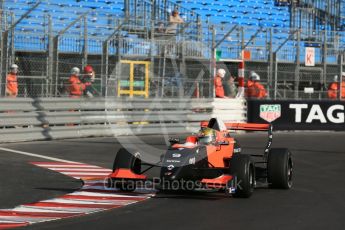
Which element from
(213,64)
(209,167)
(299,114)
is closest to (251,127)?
(209,167)

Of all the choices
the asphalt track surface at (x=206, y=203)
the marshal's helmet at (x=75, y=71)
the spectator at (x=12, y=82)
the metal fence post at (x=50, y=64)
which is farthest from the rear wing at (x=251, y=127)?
the marshal's helmet at (x=75, y=71)

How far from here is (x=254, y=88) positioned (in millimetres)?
23109

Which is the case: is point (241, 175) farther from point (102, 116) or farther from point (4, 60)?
point (102, 116)

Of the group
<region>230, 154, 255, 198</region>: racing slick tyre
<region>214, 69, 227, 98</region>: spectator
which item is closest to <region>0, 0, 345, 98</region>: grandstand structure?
<region>214, 69, 227, 98</region>: spectator

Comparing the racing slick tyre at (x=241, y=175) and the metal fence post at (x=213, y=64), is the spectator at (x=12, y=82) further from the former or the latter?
the racing slick tyre at (x=241, y=175)

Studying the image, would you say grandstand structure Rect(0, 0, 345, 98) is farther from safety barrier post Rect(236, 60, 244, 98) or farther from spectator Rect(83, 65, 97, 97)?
safety barrier post Rect(236, 60, 244, 98)

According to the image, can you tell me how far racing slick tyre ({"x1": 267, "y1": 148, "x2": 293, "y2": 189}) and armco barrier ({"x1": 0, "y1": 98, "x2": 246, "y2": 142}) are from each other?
27.3ft

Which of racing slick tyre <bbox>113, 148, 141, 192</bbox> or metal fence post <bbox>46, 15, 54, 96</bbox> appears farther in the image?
metal fence post <bbox>46, 15, 54, 96</bbox>

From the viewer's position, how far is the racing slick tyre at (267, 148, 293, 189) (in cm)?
943

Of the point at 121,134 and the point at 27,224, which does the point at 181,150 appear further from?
the point at 121,134

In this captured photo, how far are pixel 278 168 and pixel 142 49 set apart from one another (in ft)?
40.5

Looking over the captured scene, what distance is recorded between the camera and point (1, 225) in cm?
682

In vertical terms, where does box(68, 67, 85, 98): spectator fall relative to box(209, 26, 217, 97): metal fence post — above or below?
below

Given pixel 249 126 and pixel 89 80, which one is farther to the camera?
pixel 89 80
